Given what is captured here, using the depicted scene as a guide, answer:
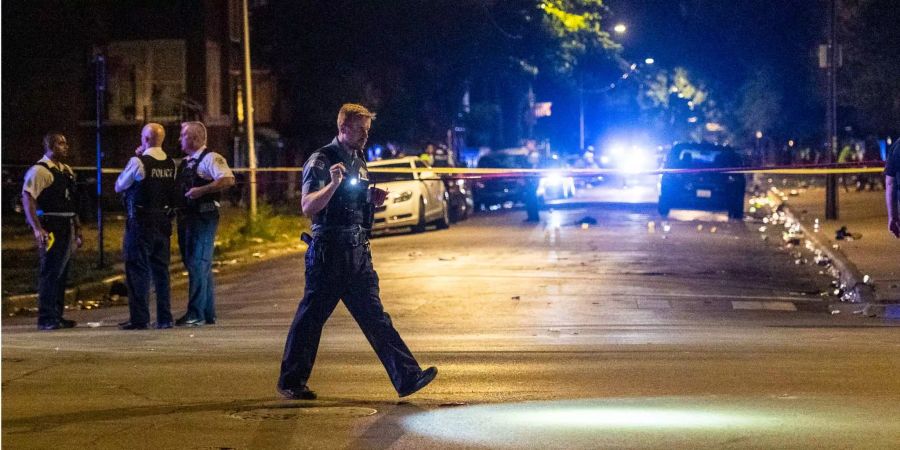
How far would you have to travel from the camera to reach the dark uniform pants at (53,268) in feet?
41.1

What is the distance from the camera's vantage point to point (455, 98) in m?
47.8

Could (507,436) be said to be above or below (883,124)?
below

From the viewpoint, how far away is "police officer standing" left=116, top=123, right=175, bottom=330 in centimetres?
1211

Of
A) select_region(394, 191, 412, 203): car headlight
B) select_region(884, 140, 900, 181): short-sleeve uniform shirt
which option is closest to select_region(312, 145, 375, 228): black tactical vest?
select_region(884, 140, 900, 181): short-sleeve uniform shirt

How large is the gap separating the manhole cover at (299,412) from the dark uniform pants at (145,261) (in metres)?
4.54

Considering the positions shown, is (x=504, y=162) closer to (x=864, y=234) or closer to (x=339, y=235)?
(x=864, y=234)

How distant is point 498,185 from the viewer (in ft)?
129

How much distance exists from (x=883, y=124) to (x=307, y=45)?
17.8 meters

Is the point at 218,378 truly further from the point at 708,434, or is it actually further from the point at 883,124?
the point at 883,124

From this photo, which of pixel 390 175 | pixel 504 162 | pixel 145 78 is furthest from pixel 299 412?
pixel 145 78

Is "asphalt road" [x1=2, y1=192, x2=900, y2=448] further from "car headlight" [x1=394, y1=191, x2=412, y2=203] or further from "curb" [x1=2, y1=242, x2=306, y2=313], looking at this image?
"car headlight" [x1=394, y1=191, x2=412, y2=203]

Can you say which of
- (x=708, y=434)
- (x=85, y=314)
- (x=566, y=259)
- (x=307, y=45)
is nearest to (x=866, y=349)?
(x=708, y=434)

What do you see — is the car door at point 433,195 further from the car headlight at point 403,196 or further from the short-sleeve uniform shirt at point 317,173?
the short-sleeve uniform shirt at point 317,173

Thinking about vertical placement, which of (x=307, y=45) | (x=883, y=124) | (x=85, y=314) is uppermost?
(x=307, y=45)
